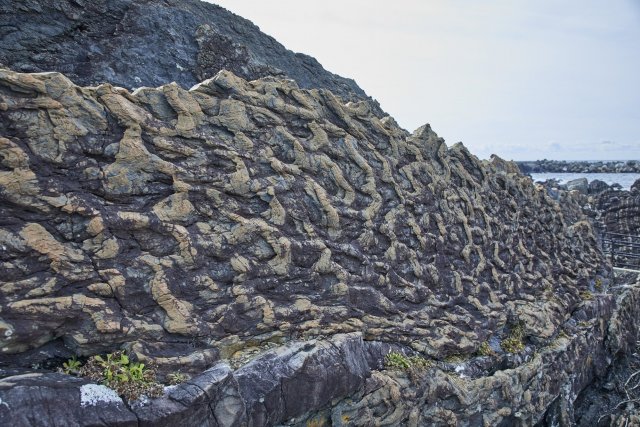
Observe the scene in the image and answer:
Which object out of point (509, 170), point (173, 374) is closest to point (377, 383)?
point (173, 374)

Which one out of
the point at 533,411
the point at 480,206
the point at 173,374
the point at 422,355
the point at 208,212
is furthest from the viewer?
the point at 480,206

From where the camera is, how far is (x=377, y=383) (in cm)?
720

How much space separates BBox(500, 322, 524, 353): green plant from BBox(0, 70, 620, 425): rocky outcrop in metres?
0.12

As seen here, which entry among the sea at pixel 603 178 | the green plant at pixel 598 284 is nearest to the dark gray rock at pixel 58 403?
the green plant at pixel 598 284

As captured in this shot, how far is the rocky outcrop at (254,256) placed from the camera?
5.34 m

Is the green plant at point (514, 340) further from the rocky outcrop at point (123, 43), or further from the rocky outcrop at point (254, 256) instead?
→ the rocky outcrop at point (123, 43)

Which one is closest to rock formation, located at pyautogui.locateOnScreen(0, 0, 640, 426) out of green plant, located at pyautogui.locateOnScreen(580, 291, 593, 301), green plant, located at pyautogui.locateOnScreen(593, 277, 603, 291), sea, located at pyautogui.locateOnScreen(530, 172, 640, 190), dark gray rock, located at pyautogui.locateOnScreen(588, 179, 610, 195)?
green plant, located at pyautogui.locateOnScreen(580, 291, 593, 301)

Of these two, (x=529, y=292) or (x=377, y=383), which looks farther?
(x=529, y=292)

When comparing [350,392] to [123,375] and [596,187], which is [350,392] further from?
[596,187]

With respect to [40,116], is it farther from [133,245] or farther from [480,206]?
[480,206]

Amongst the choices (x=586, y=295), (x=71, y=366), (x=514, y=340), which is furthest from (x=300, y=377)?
(x=586, y=295)

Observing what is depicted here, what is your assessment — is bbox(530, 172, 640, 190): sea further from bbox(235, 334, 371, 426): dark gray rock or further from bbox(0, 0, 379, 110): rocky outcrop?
bbox(235, 334, 371, 426): dark gray rock

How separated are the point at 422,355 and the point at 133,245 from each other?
461 cm

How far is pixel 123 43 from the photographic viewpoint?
31.4 ft
